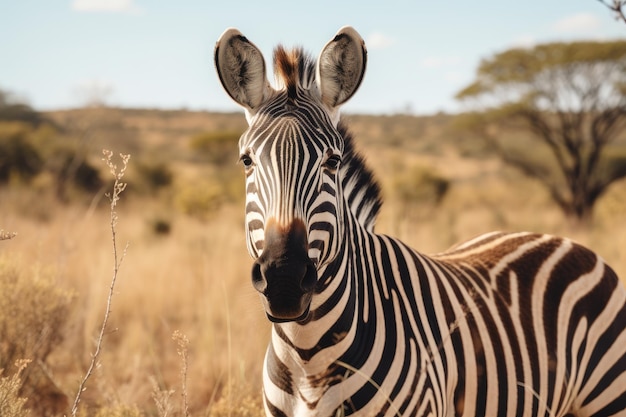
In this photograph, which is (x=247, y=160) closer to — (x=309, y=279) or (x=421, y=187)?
(x=309, y=279)

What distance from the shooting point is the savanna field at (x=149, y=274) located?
3992 millimetres

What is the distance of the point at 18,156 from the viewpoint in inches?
756

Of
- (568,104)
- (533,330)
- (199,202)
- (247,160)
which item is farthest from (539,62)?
(247,160)

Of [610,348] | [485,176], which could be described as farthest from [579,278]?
[485,176]

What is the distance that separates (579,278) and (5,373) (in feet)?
12.1

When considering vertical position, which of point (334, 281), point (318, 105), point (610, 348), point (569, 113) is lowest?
point (610, 348)

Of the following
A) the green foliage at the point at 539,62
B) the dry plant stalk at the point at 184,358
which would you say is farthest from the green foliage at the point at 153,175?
the dry plant stalk at the point at 184,358

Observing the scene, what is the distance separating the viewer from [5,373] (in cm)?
416

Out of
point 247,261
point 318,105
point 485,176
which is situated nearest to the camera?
point 318,105

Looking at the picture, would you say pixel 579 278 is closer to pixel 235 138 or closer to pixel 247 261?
pixel 247 261

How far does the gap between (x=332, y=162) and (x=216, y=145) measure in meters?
27.6

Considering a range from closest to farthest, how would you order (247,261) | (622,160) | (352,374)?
(352,374) < (247,261) < (622,160)

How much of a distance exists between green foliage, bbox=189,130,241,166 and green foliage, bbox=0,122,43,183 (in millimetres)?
9309

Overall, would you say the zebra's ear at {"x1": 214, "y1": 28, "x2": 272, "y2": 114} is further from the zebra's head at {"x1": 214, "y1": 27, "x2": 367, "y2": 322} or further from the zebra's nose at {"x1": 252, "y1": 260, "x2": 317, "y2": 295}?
the zebra's nose at {"x1": 252, "y1": 260, "x2": 317, "y2": 295}
